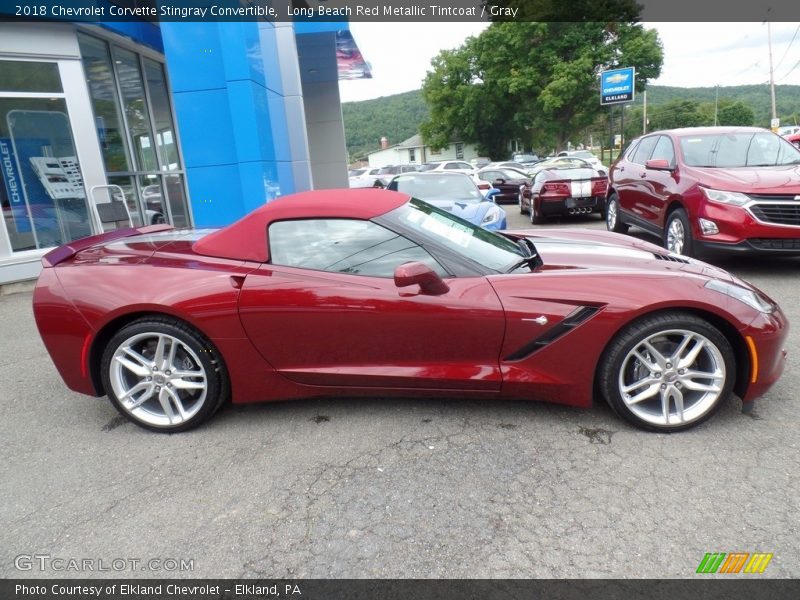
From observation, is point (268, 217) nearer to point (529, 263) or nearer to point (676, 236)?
point (529, 263)

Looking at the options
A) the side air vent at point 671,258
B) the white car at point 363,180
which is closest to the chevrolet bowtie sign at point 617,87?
the white car at point 363,180

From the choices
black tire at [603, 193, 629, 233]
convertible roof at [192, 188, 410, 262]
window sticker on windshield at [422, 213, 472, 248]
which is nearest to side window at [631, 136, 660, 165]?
black tire at [603, 193, 629, 233]

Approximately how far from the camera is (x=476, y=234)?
340cm

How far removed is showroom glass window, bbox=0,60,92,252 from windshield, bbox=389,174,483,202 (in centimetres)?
515

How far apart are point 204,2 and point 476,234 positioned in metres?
7.19

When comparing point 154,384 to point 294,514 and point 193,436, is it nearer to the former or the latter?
point 193,436

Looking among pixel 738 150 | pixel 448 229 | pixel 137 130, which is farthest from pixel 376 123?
pixel 448 229

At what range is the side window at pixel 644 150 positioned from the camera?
24.1 feet

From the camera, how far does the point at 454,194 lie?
8.01 m

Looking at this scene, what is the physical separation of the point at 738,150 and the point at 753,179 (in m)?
0.96

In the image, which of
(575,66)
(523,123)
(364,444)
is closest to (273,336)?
(364,444)

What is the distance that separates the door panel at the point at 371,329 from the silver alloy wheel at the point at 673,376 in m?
0.71

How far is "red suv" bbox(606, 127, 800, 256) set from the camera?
523cm

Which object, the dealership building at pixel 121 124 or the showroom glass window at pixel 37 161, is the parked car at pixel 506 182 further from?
the showroom glass window at pixel 37 161
